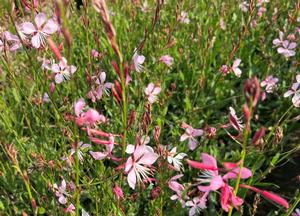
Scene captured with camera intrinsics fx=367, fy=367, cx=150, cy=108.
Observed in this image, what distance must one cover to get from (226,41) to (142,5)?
100 centimetres

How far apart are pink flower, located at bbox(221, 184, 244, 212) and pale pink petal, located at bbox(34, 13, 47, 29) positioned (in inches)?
39.6

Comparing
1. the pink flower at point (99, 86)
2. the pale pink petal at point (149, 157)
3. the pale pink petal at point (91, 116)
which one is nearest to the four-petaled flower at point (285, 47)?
the pink flower at point (99, 86)

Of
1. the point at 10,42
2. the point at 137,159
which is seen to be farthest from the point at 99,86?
the point at 137,159

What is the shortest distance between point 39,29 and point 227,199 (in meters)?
1.05

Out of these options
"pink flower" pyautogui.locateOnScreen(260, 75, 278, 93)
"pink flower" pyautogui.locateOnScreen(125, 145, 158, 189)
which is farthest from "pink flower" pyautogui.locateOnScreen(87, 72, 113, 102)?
"pink flower" pyautogui.locateOnScreen(260, 75, 278, 93)

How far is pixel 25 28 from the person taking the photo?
59.2 inches

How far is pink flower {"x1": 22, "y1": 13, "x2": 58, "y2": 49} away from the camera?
1.47 meters

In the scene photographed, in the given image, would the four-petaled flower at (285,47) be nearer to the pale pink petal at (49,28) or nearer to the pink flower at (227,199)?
the pale pink petal at (49,28)

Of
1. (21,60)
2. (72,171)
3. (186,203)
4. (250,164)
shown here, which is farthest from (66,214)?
(21,60)

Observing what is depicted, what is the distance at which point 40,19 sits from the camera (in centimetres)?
147

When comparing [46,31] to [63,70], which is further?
[63,70]

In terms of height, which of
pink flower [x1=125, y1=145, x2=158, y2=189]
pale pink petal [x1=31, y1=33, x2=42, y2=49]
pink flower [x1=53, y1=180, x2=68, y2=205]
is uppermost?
pale pink petal [x1=31, y1=33, x2=42, y2=49]

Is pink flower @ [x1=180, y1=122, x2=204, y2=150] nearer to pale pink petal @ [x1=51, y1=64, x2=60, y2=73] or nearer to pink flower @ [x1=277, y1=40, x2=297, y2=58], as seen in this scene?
pale pink petal @ [x1=51, y1=64, x2=60, y2=73]

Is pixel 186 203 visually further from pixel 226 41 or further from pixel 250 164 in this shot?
pixel 226 41
